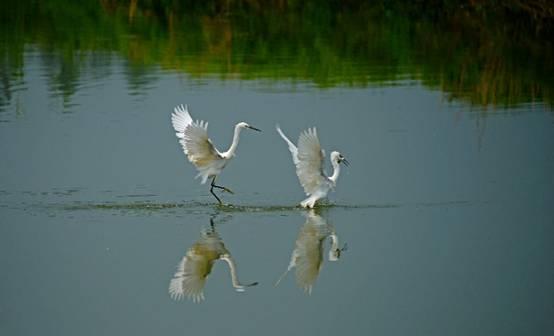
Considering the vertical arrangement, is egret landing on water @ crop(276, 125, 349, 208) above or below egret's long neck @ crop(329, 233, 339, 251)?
above

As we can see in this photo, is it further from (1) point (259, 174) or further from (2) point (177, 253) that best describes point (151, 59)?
(2) point (177, 253)

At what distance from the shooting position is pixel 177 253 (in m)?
9.85

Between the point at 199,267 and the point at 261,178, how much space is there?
108 inches

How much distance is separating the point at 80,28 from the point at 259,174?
11505mm

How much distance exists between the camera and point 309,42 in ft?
69.3

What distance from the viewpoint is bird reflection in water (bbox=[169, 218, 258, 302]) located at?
8859 millimetres

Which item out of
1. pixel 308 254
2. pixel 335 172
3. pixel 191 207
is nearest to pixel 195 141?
pixel 191 207

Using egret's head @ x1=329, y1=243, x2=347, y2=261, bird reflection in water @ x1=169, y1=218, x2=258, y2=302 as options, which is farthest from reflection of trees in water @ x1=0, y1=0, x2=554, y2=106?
bird reflection in water @ x1=169, y1=218, x2=258, y2=302

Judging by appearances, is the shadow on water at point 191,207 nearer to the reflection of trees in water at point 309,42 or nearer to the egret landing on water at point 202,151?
the egret landing on water at point 202,151

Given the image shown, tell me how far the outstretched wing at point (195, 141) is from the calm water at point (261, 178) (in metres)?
0.33

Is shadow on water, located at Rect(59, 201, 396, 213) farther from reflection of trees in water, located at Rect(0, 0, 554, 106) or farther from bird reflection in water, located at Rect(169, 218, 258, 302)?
reflection of trees in water, located at Rect(0, 0, 554, 106)

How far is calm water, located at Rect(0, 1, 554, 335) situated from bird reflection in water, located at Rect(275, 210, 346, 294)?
3 cm

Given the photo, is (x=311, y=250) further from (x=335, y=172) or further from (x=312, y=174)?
(x=335, y=172)

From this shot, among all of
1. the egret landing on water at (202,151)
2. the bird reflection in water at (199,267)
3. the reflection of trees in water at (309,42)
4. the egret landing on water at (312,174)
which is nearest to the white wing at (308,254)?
the egret landing on water at (312,174)
